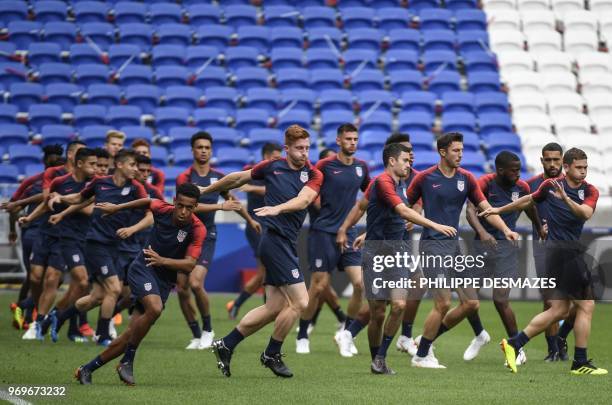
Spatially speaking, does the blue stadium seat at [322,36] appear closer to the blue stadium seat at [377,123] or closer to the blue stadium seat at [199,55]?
the blue stadium seat at [199,55]

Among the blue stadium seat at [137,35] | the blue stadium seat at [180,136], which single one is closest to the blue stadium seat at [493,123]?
the blue stadium seat at [180,136]

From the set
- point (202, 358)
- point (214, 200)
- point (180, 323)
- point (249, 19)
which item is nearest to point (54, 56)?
point (249, 19)

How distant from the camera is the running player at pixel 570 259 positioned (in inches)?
428

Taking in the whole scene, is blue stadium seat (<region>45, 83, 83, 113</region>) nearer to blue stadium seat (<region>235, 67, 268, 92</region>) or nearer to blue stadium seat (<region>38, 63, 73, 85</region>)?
blue stadium seat (<region>38, 63, 73, 85</region>)

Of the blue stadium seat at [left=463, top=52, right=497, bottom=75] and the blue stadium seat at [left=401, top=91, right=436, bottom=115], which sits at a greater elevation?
the blue stadium seat at [left=463, top=52, right=497, bottom=75]

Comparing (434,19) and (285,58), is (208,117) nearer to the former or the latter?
(285,58)

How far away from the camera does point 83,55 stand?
88.3 ft

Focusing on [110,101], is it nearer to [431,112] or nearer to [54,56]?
[54,56]

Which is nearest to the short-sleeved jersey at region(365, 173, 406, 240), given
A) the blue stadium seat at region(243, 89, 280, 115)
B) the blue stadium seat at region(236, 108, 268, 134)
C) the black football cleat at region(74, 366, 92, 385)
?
the black football cleat at region(74, 366, 92, 385)

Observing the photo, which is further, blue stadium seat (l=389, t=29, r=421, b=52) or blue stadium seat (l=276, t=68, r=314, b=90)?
blue stadium seat (l=389, t=29, r=421, b=52)

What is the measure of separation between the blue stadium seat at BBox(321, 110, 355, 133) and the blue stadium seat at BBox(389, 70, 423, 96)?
2.10m

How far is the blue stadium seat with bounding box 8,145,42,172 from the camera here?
2336 cm

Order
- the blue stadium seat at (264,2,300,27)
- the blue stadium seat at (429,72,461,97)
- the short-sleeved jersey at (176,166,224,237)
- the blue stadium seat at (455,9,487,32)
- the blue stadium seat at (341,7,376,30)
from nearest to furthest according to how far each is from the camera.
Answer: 1. the short-sleeved jersey at (176,166,224,237)
2. the blue stadium seat at (429,72,461,97)
3. the blue stadium seat at (264,2,300,27)
4. the blue stadium seat at (341,7,376,30)
5. the blue stadium seat at (455,9,487,32)

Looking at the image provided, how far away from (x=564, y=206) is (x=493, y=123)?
50.6ft
